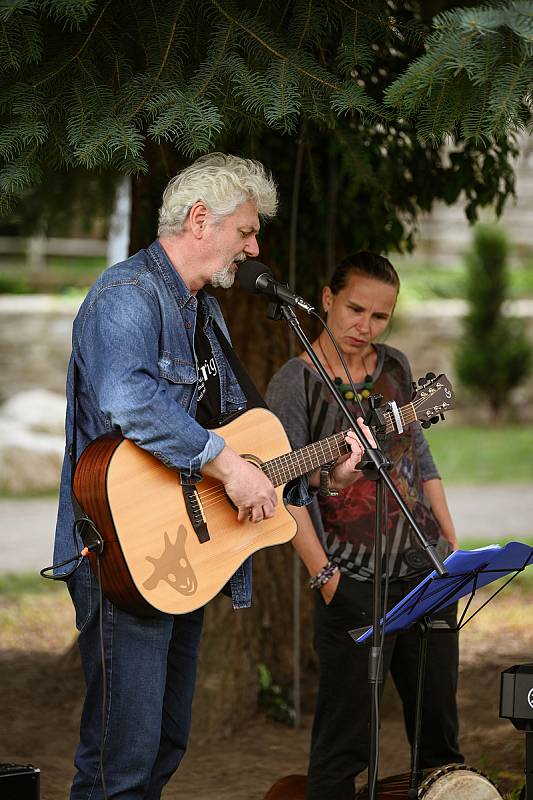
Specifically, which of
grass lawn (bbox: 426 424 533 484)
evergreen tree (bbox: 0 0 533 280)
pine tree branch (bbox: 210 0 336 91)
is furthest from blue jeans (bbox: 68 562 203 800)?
grass lawn (bbox: 426 424 533 484)

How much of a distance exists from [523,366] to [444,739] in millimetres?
11609

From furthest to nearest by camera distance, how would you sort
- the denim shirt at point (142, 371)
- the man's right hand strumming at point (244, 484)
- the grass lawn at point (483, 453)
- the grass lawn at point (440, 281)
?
1. the grass lawn at point (440, 281)
2. the grass lawn at point (483, 453)
3. the man's right hand strumming at point (244, 484)
4. the denim shirt at point (142, 371)

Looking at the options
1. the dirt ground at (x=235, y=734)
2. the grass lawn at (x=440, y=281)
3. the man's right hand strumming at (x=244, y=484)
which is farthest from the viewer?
the grass lawn at (x=440, y=281)

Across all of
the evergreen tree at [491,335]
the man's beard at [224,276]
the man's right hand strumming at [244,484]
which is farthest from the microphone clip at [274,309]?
the evergreen tree at [491,335]

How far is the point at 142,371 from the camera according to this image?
2908 millimetres

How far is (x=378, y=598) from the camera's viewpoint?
2965 mm

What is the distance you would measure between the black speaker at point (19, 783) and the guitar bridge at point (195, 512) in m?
0.82

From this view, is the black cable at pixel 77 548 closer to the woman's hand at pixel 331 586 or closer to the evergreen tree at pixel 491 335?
the woman's hand at pixel 331 586

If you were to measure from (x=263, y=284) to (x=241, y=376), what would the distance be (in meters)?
0.32

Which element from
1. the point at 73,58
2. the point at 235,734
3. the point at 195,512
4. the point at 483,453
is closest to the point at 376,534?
the point at 195,512

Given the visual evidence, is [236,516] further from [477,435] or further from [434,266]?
[434,266]

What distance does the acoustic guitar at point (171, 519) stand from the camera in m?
2.89

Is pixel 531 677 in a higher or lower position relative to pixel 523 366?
lower

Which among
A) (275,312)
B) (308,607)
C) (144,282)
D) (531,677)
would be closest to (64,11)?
(144,282)
